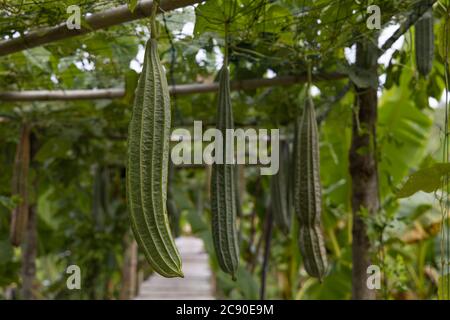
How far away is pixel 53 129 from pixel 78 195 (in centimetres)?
216

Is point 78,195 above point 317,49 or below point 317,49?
below

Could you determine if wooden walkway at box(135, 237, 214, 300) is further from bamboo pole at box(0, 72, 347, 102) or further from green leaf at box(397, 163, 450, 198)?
green leaf at box(397, 163, 450, 198)

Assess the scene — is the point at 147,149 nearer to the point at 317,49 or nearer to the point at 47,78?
the point at 317,49

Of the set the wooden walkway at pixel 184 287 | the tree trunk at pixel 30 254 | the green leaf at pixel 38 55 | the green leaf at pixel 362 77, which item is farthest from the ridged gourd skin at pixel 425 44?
the tree trunk at pixel 30 254

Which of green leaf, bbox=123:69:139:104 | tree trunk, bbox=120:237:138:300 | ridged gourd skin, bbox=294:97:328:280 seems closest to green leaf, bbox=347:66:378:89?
ridged gourd skin, bbox=294:97:328:280

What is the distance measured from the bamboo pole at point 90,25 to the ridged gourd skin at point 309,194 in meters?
0.67

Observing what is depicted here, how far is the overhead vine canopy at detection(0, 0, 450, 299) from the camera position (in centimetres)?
222

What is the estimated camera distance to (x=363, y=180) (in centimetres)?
294

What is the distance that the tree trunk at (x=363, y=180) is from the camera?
2.90 m

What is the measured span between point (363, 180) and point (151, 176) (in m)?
1.73

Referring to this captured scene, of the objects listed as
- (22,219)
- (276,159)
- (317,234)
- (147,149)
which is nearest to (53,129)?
(22,219)

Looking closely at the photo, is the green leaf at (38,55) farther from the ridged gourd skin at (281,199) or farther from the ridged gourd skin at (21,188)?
the ridged gourd skin at (281,199)
